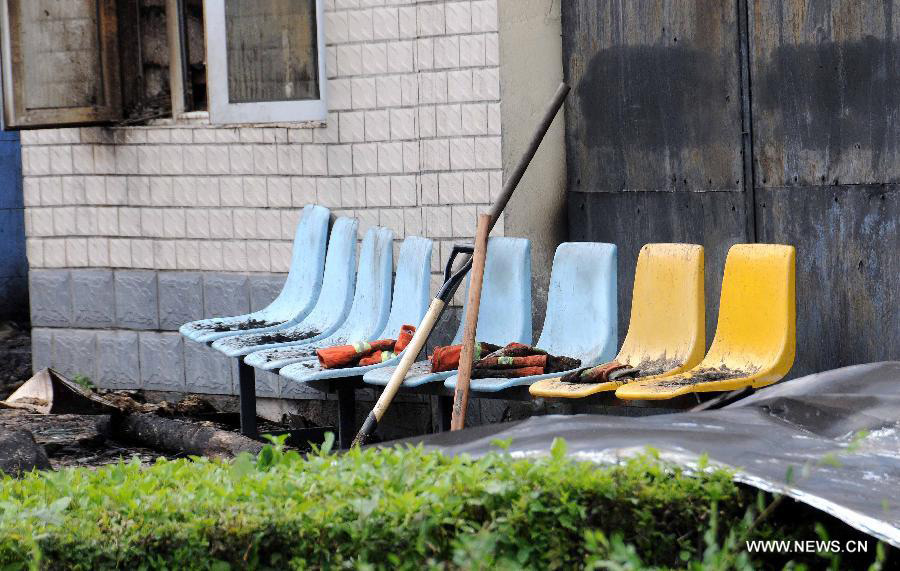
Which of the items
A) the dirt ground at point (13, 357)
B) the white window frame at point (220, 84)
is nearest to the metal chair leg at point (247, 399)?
the white window frame at point (220, 84)

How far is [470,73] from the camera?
24.1 ft

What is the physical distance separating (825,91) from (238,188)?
3448 mm

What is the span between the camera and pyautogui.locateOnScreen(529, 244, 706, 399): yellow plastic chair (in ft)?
19.9

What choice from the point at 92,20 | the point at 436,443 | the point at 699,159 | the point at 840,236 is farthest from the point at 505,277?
the point at 92,20

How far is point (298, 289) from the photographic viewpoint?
8000 mm

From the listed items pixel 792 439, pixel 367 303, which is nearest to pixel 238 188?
pixel 367 303

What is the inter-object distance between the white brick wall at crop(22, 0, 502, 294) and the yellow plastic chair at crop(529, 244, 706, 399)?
1235 millimetres

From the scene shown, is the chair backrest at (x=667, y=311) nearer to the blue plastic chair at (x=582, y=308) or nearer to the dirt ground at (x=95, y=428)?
the blue plastic chair at (x=582, y=308)

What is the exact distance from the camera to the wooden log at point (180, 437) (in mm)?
7309

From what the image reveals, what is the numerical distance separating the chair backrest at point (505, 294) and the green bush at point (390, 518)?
126 inches

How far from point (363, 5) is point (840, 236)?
2.80 meters

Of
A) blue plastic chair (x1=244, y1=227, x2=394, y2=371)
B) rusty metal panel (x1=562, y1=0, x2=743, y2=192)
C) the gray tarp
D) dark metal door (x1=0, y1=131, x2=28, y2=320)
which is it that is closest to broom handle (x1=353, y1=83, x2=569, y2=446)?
rusty metal panel (x1=562, y1=0, x2=743, y2=192)

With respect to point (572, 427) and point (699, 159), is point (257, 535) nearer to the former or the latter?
point (572, 427)

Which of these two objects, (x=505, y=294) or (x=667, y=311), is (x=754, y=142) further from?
(x=505, y=294)
